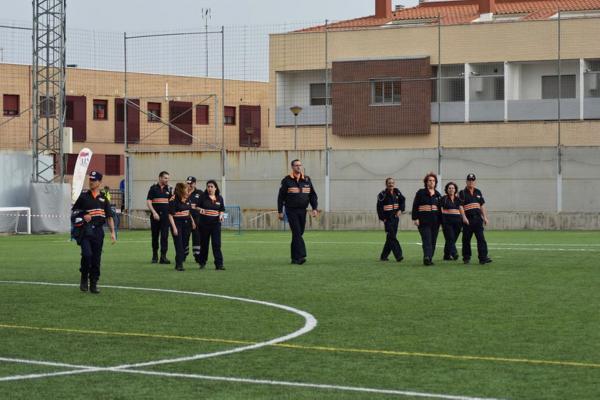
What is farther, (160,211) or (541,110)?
(541,110)

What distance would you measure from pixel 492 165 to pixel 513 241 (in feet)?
33.7

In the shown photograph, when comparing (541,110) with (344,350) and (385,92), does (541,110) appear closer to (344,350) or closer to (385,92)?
(385,92)

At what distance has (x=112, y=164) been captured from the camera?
3036 inches

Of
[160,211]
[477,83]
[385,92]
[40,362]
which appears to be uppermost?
[477,83]

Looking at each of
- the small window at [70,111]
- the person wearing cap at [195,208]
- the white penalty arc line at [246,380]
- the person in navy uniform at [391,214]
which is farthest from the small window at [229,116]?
the white penalty arc line at [246,380]

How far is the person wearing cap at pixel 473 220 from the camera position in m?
24.4

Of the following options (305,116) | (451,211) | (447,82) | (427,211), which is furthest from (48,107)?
(427,211)

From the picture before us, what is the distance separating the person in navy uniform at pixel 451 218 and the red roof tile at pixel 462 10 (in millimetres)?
34216

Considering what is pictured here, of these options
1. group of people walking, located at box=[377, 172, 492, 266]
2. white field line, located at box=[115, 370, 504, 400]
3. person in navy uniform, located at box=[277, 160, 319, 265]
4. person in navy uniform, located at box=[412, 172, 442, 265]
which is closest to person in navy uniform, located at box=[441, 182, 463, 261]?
group of people walking, located at box=[377, 172, 492, 266]

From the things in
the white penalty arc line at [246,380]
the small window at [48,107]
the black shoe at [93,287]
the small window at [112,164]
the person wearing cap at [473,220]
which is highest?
the small window at [48,107]

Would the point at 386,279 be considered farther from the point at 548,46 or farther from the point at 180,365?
the point at 548,46

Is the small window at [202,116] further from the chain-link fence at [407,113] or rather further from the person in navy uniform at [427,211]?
the person in navy uniform at [427,211]

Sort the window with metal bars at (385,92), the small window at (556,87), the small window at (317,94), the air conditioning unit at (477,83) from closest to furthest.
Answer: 1. the small window at (556,87)
2. the air conditioning unit at (477,83)
3. the window with metal bars at (385,92)
4. the small window at (317,94)

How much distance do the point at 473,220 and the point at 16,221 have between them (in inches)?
1013
